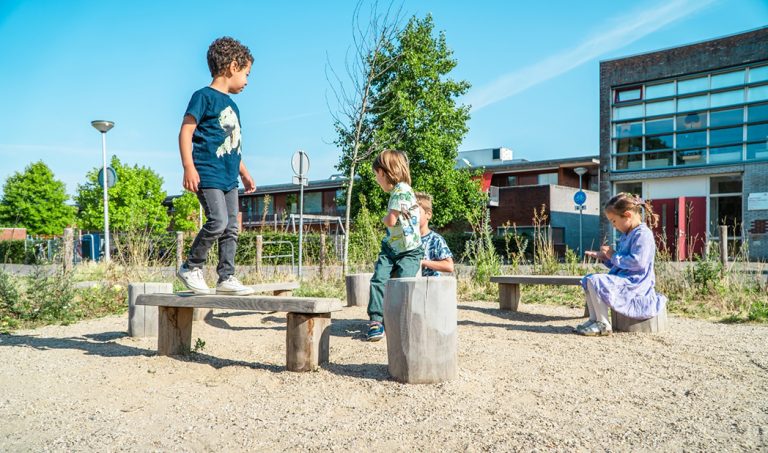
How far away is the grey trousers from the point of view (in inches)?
153

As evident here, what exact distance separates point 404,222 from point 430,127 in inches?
817

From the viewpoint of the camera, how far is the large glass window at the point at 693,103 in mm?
22203

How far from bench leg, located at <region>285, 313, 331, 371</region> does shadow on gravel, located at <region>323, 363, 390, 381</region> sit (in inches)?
6.0

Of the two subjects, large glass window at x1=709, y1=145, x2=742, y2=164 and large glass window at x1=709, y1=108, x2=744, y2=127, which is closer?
large glass window at x1=709, y1=108, x2=744, y2=127

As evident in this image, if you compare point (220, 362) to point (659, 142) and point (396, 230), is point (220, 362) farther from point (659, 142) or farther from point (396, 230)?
point (659, 142)

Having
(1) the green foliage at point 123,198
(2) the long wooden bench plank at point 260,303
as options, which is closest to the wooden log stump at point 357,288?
(2) the long wooden bench plank at point 260,303

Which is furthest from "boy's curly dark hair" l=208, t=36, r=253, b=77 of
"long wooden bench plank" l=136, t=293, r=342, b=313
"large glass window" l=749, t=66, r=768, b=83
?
"large glass window" l=749, t=66, r=768, b=83

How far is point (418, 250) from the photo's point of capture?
4.94m

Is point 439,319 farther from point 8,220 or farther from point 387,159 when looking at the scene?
point 8,220

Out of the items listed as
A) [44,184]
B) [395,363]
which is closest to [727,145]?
[395,363]

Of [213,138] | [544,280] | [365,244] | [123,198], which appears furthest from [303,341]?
[123,198]

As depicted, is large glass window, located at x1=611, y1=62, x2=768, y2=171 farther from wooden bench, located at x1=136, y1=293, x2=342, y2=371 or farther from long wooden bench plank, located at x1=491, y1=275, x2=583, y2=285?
wooden bench, located at x1=136, y1=293, x2=342, y2=371

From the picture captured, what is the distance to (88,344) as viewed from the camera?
5121 mm

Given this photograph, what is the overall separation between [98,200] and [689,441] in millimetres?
48668
